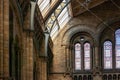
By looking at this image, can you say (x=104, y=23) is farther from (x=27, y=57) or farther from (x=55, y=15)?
(x=27, y=57)

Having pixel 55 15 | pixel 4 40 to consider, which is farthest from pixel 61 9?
pixel 4 40

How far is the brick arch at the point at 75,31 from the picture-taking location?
4762 centimetres

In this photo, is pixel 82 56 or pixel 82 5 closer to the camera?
Answer: pixel 82 5

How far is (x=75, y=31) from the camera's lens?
157 feet

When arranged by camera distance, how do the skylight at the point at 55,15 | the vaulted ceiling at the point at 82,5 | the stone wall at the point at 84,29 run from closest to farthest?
1. the skylight at the point at 55,15
2. the vaulted ceiling at the point at 82,5
3. the stone wall at the point at 84,29

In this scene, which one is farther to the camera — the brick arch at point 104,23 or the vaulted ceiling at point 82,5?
the brick arch at point 104,23

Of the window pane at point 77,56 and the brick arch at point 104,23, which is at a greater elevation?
the brick arch at point 104,23

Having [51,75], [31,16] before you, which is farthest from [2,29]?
[51,75]

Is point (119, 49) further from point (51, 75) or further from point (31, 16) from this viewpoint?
point (31, 16)

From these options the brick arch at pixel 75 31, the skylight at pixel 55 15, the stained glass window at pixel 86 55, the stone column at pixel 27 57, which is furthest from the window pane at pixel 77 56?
the stone column at pixel 27 57

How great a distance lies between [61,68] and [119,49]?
5.42 meters

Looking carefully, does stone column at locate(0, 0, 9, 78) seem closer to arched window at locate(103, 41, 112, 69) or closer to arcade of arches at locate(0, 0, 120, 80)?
arcade of arches at locate(0, 0, 120, 80)

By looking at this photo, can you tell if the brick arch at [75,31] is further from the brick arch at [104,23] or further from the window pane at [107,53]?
the window pane at [107,53]

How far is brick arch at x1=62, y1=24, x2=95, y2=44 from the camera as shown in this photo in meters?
47.6
